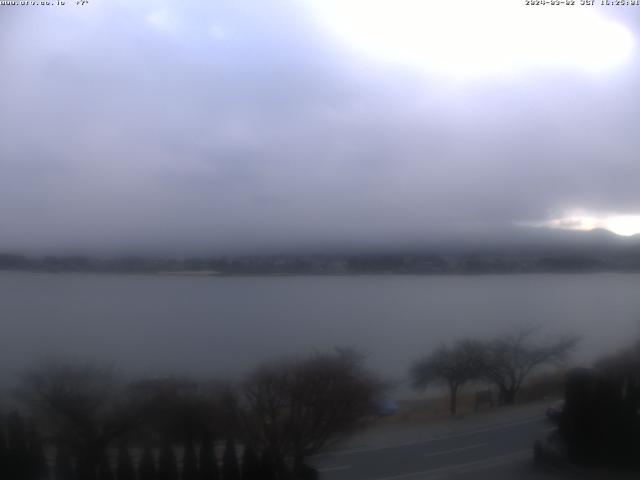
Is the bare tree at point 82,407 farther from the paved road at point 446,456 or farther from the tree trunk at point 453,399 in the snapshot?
the tree trunk at point 453,399

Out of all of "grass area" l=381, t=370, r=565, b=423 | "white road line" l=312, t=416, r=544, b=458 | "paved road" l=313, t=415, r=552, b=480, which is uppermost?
"grass area" l=381, t=370, r=565, b=423

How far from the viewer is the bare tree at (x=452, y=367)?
8.53 ft

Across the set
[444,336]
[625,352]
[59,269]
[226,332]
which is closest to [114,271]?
[59,269]

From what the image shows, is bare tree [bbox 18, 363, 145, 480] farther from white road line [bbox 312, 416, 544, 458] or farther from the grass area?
the grass area

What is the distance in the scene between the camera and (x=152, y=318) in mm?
2605

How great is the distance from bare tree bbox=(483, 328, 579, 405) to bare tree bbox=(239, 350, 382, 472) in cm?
51

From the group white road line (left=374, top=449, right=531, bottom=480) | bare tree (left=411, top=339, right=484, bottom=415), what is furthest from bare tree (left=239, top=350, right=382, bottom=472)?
white road line (left=374, top=449, right=531, bottom=480)

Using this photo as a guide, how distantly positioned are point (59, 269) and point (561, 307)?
2.09 meters

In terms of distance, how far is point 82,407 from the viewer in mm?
2482

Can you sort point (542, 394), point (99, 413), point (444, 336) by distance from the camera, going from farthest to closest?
1. point (542, 394)
2. point (444, 336)
3. point (99, 413)

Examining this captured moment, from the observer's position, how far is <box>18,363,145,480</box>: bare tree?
2.47 metres

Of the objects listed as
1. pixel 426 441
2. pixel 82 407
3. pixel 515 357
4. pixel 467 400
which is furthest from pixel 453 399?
pixel 82 407

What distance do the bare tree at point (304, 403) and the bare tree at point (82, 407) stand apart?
17.6 inches

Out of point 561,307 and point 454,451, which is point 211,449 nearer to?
Answer: point 454,451
